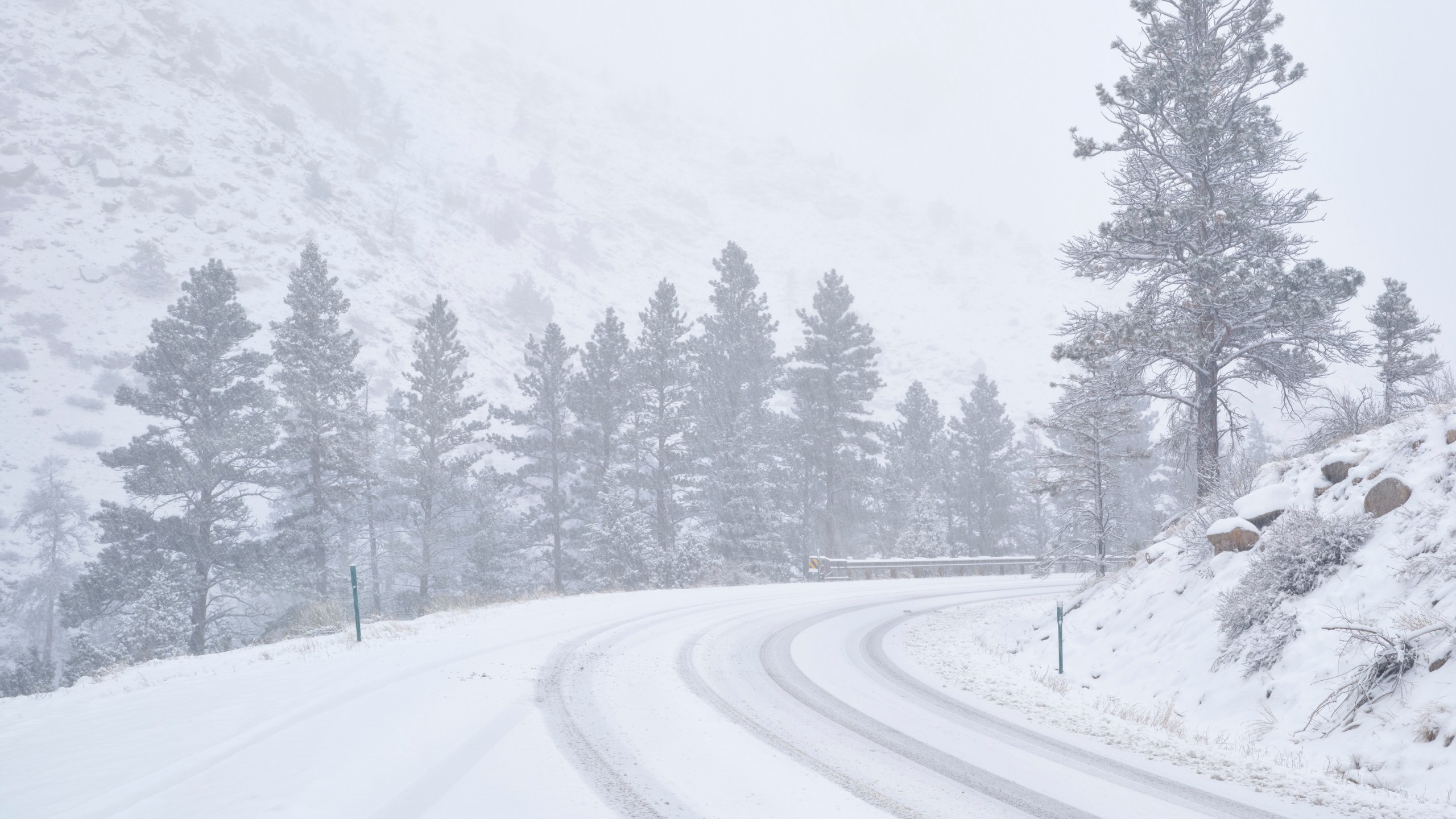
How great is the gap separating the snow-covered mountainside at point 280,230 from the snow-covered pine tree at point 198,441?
35.7 m

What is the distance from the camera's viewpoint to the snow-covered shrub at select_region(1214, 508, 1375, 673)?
7730mm

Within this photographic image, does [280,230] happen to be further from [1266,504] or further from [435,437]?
[1266,504]

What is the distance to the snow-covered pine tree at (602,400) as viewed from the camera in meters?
38.6

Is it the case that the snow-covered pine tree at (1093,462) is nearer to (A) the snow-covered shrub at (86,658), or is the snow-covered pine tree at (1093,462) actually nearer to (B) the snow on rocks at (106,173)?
(A) the snow-covered shrub at (86,658)

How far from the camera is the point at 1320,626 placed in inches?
287

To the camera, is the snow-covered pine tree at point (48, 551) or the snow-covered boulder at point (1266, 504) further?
the snow-covered pine tree at point (48, 551)

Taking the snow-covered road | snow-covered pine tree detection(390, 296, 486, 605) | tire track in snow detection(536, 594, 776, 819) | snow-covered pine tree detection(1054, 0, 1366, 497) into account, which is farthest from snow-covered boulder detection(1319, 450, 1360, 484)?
snow-covered pine tree detection(390, 296, 486, 605)

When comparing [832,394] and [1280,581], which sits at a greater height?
[832,394]

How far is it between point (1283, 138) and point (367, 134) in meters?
185

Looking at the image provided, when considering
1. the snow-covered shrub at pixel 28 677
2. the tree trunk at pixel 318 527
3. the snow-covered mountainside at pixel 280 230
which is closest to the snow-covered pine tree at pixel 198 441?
the tree trunk at pixel 318 527

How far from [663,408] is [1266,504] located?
28.7m

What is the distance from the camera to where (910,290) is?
188125 millimetres

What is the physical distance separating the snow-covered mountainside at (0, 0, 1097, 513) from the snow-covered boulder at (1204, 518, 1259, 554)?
2653 inches

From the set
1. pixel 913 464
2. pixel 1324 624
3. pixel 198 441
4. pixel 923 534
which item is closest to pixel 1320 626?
pixel 1324 624
